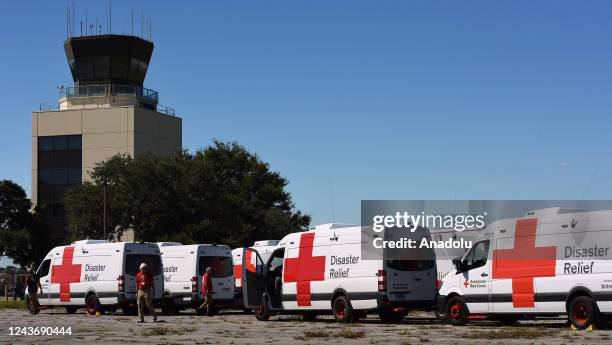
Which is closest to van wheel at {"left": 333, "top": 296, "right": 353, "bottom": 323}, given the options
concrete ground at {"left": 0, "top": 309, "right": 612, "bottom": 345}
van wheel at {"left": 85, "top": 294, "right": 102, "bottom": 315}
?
concrete ground at {"left": 0, "top": 309, "right": 612, "bottom": 345}

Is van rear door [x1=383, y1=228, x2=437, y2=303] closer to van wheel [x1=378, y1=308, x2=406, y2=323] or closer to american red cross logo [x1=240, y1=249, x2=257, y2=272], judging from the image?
van wheel [x1=378, y1=308, x2=406, y2=323]

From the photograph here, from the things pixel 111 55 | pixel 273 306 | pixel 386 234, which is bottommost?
pixel 273 306

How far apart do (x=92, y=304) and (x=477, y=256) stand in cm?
1567

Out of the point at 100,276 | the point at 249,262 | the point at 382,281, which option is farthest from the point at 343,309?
the point at 100,276

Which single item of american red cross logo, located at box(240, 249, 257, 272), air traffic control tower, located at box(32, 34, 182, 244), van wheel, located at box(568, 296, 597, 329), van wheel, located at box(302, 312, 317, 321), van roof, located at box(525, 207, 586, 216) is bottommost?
van wheel, located at box(302, 312, 317, 321)

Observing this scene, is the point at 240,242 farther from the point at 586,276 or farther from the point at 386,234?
the point at 586,276

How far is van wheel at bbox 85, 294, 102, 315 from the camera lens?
34.5 m

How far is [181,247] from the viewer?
1423 inches

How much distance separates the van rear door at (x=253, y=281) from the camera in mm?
29391

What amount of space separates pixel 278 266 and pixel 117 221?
3455cm

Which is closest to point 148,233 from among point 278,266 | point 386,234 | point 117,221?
point 117,221

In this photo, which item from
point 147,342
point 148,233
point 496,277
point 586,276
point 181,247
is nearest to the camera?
point 147,342

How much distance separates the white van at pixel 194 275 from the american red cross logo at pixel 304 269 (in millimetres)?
7063

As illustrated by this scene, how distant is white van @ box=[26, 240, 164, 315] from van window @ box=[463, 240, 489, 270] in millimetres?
13502
